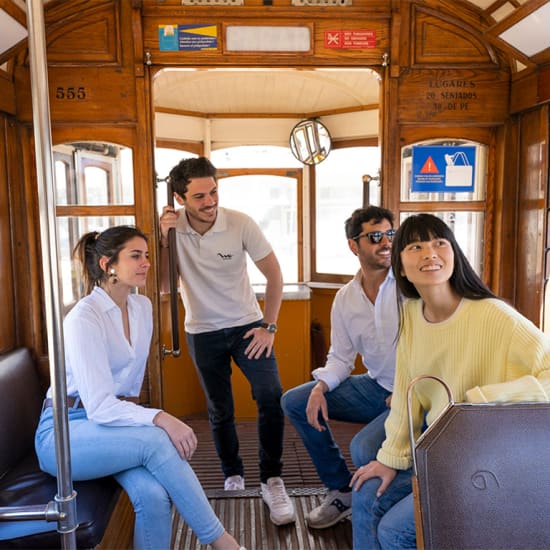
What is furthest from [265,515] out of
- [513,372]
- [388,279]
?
[513,372]

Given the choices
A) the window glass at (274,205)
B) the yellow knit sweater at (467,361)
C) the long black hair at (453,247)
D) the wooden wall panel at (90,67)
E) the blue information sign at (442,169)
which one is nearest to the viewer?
the yellow knit sweater at (467,361)

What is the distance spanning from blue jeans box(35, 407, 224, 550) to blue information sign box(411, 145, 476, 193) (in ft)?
6.59

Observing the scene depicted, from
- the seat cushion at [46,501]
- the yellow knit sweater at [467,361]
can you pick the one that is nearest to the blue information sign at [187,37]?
the yellow knit sweater at [467,361]

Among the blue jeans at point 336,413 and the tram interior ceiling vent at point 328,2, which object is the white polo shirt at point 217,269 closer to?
the blue jeans at point 336,413

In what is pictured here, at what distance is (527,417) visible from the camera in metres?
1.29

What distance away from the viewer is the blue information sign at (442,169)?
10.1ft

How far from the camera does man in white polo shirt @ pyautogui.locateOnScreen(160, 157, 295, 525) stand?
269cm

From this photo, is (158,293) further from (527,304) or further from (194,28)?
(527,304)

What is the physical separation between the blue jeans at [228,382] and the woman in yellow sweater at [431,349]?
0.89 meters

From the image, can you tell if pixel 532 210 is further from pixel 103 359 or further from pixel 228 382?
pixel 103 359

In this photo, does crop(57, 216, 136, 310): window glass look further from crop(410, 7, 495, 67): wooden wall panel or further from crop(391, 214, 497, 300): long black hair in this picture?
crop(410, 7, 495, 67): wooden wall panel

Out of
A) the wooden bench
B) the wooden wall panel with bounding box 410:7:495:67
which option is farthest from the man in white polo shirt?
the wooden wall panel with bounding box 410:7:495:67

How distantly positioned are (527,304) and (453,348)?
5.10 ft

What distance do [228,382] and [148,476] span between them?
93 centimetres
